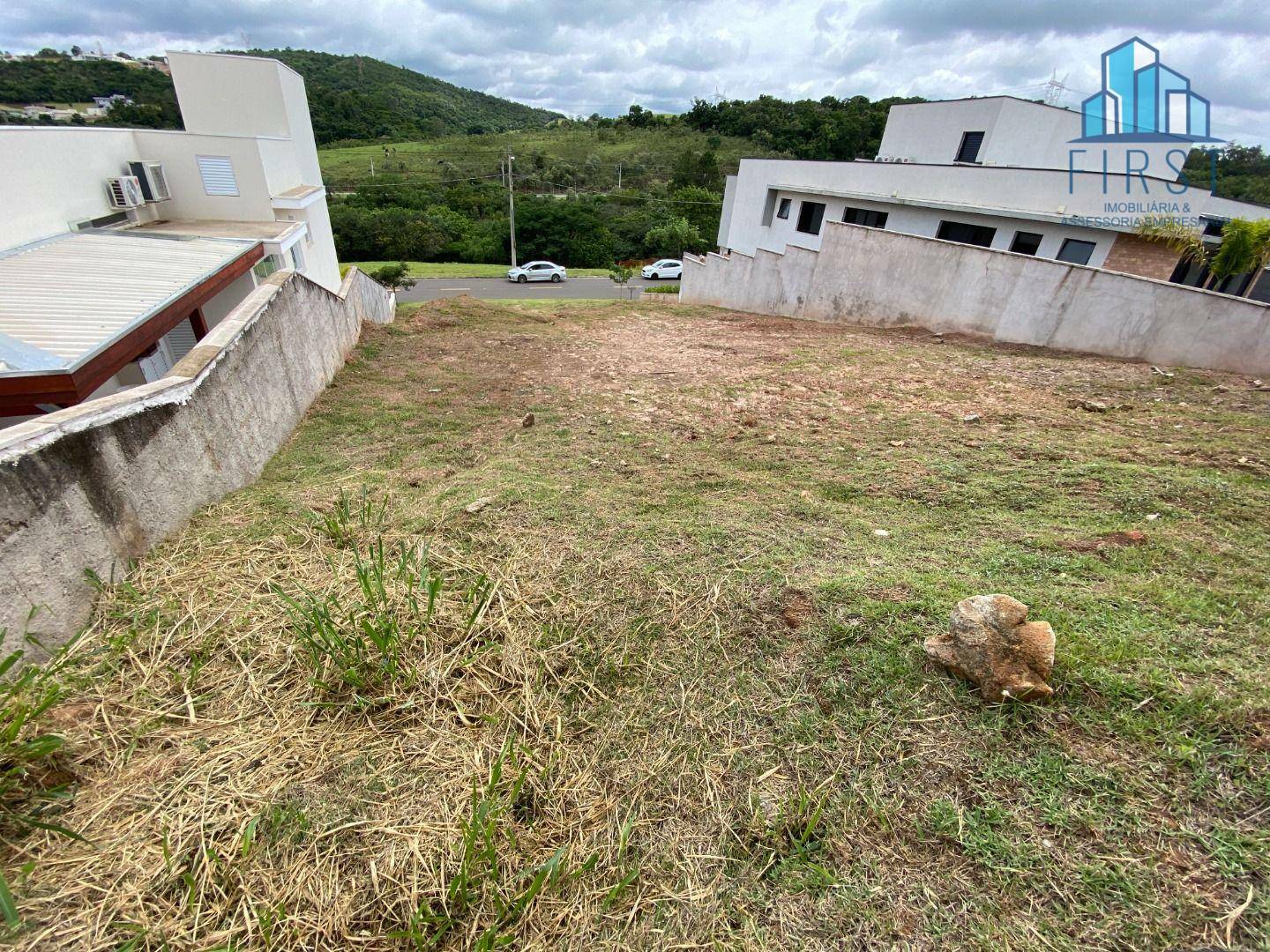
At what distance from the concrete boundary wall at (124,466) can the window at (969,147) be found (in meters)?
20.7

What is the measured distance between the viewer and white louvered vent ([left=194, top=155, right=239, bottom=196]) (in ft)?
39.0

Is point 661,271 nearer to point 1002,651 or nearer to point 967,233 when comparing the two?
point 967,233

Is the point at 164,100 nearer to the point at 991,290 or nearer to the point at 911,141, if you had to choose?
the point at 911,141

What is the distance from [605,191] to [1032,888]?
2337 inches

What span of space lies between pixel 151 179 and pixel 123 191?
1.33 m

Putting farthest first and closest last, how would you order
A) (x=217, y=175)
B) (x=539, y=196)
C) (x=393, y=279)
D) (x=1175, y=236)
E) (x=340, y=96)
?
(x=340, y=96) → (x=539, y=196) → (x=393, y=279) → (x=217, y=175) → (x=1175, y=236)

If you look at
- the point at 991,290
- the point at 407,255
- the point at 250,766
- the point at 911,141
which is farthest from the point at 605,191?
the point at 250,766

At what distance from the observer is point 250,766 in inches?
73.1

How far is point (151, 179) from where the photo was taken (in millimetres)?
11047

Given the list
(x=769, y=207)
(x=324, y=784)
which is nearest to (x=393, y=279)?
(x=769, y=207)

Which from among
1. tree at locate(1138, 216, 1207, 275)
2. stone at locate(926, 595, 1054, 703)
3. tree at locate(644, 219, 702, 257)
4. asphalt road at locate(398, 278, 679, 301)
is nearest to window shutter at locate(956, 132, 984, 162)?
tree at locate(1138, 216, 1207, 275)

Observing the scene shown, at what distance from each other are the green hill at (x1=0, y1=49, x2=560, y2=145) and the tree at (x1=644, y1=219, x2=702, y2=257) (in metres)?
28.3

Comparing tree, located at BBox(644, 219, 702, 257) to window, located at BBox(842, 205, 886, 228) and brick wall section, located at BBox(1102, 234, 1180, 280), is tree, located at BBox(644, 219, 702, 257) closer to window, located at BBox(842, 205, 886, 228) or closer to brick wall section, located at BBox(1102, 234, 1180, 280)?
window, located at BBox(842, 205, 886, 228)

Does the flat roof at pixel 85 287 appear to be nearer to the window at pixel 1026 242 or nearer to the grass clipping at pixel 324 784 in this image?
the grass clipping at pixel 324 784
